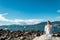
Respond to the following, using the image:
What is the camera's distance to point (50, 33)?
22.9 meters

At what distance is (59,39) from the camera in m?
22.2

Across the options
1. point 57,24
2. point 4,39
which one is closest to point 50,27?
point 4,39

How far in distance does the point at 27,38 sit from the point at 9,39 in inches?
107

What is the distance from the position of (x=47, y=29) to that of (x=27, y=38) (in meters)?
11.6

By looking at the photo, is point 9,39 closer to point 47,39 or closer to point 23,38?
point 23,38

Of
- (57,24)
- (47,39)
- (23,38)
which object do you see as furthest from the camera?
(57,24)

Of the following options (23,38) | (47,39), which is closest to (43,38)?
(47,39)

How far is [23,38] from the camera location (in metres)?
33.0

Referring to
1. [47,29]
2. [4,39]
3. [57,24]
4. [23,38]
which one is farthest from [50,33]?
[57,24]

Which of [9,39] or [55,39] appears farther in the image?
[9,39]

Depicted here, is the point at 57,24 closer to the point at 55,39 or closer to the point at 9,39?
the point at 9,39

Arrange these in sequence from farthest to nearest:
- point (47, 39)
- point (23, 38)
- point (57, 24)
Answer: point (57, 24)
point (23, 38)
point (47, 39)

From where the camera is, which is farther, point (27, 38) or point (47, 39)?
point (27, 38)

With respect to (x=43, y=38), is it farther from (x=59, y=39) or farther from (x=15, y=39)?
(x=15, y=39)
